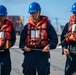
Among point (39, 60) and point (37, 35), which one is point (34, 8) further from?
point (39, 60)

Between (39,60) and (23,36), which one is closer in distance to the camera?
(39,60)

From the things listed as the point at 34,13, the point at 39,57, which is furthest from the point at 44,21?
the point at 39,57

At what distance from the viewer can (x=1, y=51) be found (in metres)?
6.58

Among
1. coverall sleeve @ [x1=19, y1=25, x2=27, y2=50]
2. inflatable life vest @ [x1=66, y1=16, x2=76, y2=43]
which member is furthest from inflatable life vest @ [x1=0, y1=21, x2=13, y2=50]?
inflatable life vest @ [x1=66, y1=16, x2=76, y2=43]

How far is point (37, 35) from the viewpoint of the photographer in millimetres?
6586

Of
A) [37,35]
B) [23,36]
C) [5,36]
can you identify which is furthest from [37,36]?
[5,36]

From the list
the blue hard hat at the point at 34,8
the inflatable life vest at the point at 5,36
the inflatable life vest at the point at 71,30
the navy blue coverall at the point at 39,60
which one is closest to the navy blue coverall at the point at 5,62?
the inflatable life vest at the point at 5,36

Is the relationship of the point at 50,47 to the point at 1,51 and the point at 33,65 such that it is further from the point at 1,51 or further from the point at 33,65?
the point at 1,51

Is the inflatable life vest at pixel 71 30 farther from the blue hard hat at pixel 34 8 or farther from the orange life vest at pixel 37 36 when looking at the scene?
the blue hard hat at pixel 34 8

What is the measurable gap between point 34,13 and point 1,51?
35.3 inches

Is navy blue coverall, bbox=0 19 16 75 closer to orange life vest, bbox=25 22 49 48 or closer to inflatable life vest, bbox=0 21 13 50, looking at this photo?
inflatable life vest, bbox=0 21 13 50

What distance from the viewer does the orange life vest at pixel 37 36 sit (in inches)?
257

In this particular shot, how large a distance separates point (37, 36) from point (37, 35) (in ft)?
0.06

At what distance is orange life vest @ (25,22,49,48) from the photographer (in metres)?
6.54
